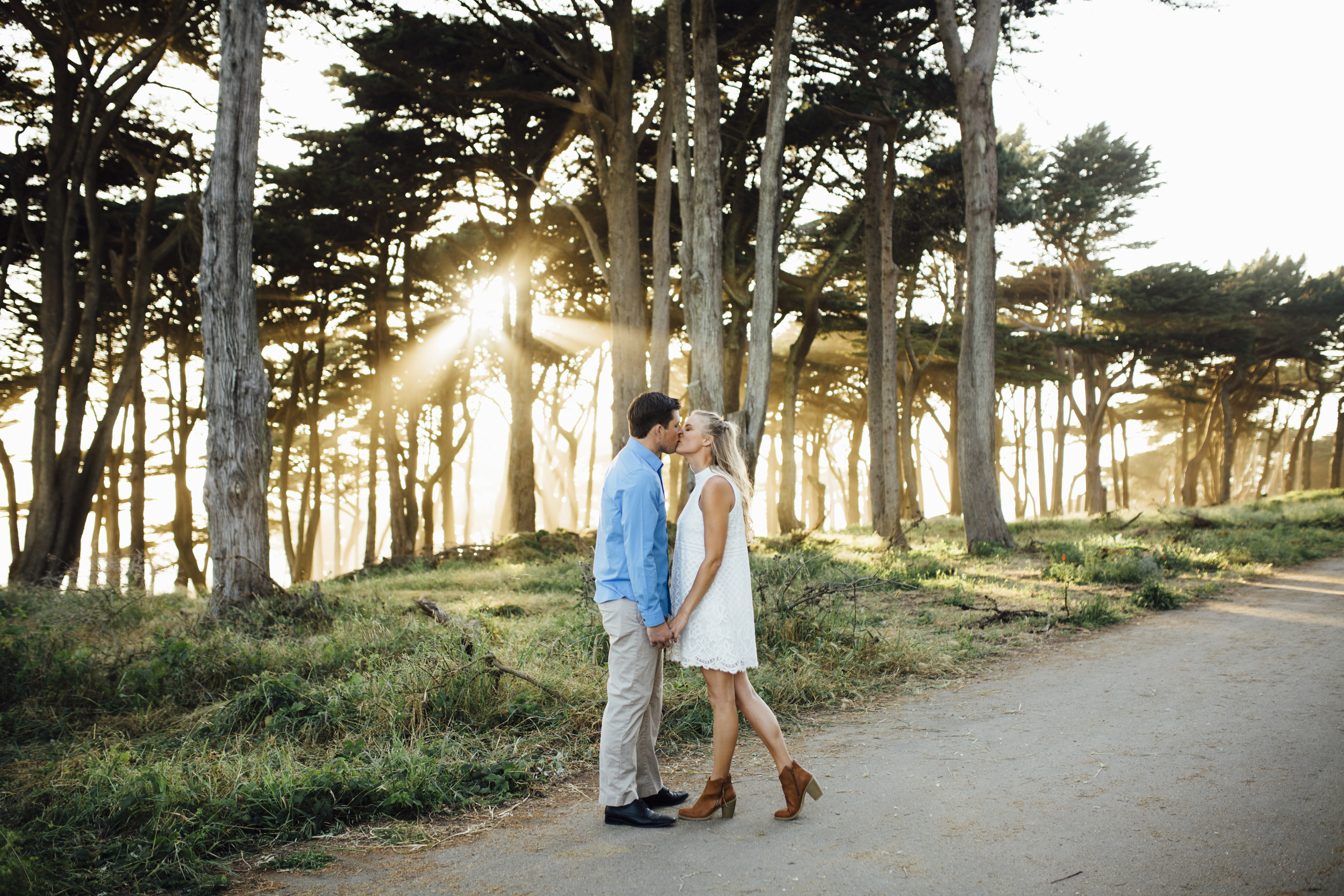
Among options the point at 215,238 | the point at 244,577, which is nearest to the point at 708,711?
the point at 244,577

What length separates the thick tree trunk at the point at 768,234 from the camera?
1168 centimetres

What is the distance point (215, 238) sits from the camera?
27.3 ft

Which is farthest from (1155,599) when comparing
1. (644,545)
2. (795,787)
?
(644,545)

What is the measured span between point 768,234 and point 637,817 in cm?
961

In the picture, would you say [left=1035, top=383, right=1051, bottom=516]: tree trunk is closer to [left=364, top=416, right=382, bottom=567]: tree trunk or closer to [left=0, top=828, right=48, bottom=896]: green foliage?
[left=364, top=416, right=382, bottom=567]: tree trunk

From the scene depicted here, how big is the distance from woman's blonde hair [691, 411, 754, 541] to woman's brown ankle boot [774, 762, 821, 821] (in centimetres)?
107

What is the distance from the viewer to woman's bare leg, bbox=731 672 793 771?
3.54 m

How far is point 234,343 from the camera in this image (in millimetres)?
8266

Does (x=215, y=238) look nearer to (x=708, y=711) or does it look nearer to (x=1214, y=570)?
(x=708, y=711)

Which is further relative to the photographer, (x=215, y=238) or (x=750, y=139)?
(x=750, y=139)

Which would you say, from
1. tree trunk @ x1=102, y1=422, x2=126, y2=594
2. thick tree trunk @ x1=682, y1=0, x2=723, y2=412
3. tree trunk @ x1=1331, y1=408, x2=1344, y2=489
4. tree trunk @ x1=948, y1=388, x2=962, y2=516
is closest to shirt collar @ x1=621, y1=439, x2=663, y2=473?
thick tree trunk @ x1=682, y1=0, x2=723, y2=412

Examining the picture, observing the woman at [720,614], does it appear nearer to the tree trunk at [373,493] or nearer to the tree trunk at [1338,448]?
the tree trunk at [373,493]

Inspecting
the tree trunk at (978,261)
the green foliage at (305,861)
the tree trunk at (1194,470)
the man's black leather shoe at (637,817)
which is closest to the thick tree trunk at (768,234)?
the tree trunk at (978,261)

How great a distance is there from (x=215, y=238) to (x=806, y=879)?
8.19m
